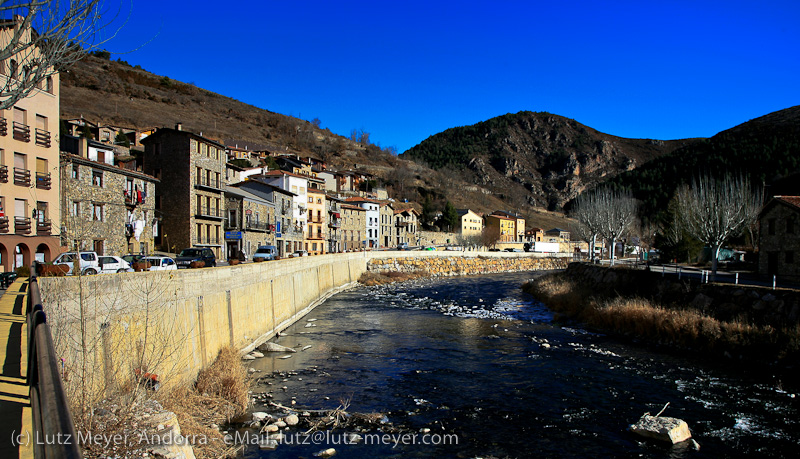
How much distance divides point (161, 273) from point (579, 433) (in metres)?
12.1

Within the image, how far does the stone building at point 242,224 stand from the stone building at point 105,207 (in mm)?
10813

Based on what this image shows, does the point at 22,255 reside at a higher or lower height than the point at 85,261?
higher

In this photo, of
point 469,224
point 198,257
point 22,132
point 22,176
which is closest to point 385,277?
point 198,257

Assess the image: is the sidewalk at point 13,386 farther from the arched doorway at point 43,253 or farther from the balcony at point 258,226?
the balcony at point 258,226

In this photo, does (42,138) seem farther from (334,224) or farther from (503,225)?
(503,225)

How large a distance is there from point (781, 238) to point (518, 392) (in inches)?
963

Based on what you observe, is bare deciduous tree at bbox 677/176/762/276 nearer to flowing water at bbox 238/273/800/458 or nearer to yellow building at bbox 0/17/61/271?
flowing water at bbox 238/273/800/458

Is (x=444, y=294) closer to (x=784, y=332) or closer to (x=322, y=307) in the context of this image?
(x=322, y=307)

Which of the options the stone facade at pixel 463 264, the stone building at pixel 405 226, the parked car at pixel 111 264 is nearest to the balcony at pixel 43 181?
the parked car at pixel 111 264

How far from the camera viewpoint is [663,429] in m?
12.2

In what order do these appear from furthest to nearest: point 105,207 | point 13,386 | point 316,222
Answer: point 316,222 < point 105,207 < point 13,386

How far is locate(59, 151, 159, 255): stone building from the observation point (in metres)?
36.2

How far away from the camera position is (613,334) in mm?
25734

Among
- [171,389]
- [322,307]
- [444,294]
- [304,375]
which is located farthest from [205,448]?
[444,294]
